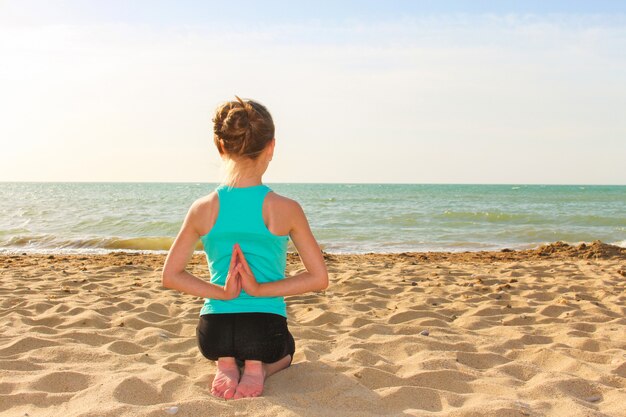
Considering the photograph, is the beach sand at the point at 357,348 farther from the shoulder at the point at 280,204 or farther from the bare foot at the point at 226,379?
the shoulder at the point at 280,204

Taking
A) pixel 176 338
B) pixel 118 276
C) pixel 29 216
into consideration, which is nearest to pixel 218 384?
pixel 176 338

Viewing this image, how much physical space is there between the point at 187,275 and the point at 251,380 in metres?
0.63

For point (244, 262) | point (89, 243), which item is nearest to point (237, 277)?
point (244, 262)

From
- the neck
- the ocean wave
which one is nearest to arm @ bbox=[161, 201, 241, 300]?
the neck

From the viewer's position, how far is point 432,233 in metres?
15.2

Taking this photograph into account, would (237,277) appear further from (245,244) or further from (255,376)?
(255,376)

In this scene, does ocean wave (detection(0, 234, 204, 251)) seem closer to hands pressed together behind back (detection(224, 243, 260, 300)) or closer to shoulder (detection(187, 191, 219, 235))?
shoulder (detection(187, 191, 219, 235))

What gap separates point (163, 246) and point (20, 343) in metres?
9.38

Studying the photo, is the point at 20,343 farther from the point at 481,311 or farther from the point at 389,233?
the point at 389,233

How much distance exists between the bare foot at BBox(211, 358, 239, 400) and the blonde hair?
978mm

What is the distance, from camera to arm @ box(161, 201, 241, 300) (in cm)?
276

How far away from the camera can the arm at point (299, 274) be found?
276cm

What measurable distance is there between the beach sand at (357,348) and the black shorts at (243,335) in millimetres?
199

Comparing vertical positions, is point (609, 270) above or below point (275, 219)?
below
